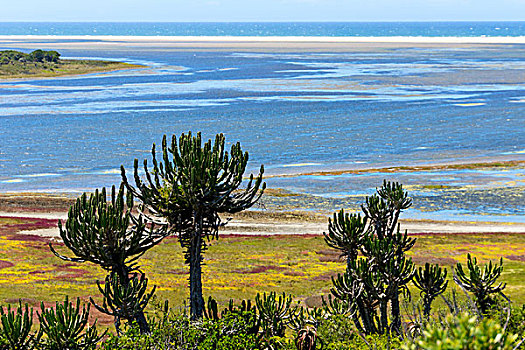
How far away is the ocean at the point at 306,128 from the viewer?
189 ft

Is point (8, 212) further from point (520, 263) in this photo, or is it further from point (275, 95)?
point (275, 95)

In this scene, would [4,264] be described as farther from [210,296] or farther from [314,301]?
[210,296]

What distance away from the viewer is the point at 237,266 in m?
36.5

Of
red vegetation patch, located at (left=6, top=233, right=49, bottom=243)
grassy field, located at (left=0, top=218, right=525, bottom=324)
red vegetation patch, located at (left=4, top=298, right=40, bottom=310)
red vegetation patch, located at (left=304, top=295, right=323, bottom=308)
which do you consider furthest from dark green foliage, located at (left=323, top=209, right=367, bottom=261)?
red vegetation patch, located at (left=6, top=233, right=49, bottom=243)

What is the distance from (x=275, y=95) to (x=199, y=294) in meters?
99.8

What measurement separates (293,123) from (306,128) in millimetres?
3860

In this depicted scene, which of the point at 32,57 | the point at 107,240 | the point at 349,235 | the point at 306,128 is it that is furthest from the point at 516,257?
the point at 32,57

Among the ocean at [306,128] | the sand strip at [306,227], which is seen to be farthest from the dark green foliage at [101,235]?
the ocean at [306,128]

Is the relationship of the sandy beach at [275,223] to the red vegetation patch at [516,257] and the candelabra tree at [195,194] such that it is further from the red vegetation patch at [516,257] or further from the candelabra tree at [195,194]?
the candelabra tree at [195,194]

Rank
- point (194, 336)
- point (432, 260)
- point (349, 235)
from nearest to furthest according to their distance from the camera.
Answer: point (194, 336) → point (349, 235) → point (432, 260)

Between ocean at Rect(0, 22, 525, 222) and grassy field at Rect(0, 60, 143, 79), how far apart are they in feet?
31.4

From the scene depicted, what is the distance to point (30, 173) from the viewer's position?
2525 inches

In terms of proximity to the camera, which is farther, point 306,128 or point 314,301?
point 306,128

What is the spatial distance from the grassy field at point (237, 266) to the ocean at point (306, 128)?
29.3 feet
